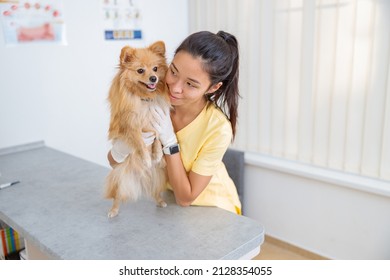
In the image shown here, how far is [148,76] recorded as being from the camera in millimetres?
1034

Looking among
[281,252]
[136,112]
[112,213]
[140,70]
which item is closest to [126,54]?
[140,70]

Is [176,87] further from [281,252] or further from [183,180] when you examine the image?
[281,252]

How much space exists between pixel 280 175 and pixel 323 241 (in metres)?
0.51

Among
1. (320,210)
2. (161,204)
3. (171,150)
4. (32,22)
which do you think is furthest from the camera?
(320,210)

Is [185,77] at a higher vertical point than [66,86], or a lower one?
higher

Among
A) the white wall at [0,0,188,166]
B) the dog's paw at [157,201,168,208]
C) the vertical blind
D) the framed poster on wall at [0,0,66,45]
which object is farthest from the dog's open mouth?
the vertical blind

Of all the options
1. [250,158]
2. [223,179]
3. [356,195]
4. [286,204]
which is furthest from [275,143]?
[223,179]

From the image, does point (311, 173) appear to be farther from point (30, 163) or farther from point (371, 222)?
point (30, 163)

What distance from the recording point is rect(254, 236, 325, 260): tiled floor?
2.42 m

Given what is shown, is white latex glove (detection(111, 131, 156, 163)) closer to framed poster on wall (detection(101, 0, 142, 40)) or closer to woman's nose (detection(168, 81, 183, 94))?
woman's nose (detection(168, 81, 183, 94))

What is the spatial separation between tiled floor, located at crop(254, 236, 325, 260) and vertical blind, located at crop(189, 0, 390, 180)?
0.63 m

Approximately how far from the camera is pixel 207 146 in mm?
1193

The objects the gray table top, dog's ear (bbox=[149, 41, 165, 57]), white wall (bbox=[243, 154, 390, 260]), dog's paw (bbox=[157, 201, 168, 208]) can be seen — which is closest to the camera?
the gray table top

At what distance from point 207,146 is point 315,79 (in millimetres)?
1299
